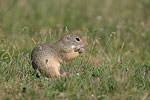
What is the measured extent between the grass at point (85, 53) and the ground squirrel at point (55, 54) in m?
0.16

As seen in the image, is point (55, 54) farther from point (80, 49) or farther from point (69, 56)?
point (80, 49)

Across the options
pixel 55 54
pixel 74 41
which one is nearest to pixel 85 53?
pixel 74 41

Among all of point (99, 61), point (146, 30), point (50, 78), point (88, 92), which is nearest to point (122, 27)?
point (146, 30)

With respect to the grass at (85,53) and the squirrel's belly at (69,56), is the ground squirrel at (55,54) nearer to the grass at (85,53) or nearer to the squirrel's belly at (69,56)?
the squirrel's belly at (69,56)

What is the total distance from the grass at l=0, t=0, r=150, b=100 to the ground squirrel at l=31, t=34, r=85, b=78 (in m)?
0.16

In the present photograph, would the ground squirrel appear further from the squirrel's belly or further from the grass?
the grass

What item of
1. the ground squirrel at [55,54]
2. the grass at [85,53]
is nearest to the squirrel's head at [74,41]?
the ground squirrel at [55,54]

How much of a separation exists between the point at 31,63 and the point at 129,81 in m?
1.59

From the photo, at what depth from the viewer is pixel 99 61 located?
248 inches

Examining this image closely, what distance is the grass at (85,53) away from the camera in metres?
4.50

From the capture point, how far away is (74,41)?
5707mm

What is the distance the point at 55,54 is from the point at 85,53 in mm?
747

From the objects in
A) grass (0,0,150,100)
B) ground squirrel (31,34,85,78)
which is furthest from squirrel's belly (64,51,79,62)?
grass (0,0,150,100)

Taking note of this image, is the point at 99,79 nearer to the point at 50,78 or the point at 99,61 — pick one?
the point at 50,78
